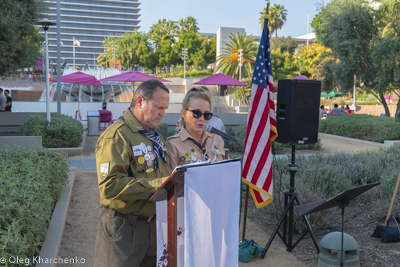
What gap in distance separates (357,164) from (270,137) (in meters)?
4.44

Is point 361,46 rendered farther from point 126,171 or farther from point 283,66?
point 283,66

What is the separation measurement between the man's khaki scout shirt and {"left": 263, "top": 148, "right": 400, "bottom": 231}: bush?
11.6ft

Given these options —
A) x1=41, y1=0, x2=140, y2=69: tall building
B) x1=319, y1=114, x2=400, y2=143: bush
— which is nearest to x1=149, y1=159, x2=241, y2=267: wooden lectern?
x1=319, y1=114, x2=400, y2=143: bush

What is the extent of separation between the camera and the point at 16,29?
12.6 meters

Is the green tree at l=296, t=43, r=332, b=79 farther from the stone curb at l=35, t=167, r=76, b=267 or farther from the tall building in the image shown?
the tall building

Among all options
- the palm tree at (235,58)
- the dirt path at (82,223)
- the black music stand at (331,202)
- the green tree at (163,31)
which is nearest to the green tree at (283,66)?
the palm tree at (235,58)

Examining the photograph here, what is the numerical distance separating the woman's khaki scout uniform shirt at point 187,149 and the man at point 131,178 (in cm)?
40

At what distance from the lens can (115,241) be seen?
2707 mm

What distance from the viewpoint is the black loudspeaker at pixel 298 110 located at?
531cm

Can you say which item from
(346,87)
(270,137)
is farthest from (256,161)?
(346,87)

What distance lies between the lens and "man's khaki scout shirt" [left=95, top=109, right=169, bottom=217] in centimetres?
252

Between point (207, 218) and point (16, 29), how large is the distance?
12.2 m

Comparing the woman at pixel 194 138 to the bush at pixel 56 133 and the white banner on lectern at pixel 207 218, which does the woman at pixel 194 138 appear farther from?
the bush at pixel 56 133

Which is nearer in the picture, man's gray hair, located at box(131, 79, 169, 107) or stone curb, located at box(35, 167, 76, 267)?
man's gray hair, located at box(131, 79, 169, 107)
